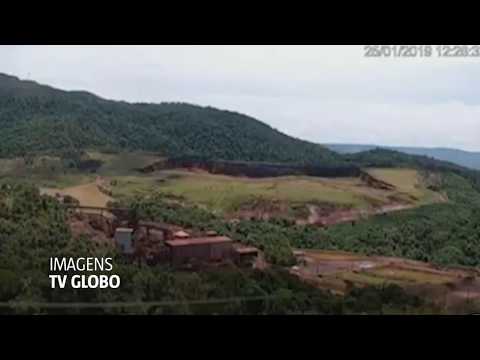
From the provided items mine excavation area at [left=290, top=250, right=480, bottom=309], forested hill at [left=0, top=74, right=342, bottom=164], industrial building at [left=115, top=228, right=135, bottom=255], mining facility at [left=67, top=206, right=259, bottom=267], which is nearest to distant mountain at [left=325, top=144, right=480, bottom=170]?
forested hill at [left=0, top=74, right=342, bottom=164]

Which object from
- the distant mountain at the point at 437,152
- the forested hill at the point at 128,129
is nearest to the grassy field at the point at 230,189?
the forested hill at the point at 128,129

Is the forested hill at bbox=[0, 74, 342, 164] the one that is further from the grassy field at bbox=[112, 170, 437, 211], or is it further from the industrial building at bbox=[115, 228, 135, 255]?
the industrial building at bbox=[115, 228, 135, 255]

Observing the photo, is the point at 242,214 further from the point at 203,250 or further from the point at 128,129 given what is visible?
the point at 128,129
